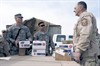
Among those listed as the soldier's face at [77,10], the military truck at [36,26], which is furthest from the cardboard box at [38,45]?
the military truck at [36,26]

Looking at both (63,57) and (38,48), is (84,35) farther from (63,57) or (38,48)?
(38,48)

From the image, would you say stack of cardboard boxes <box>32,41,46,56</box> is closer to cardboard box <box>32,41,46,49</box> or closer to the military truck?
cardboard box <box>32,41,46,49</box>

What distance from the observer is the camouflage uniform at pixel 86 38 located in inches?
181

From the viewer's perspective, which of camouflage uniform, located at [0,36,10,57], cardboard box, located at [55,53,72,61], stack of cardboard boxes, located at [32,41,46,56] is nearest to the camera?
cardboard box, located at [55,53,72,61]

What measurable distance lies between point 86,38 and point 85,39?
0.02m

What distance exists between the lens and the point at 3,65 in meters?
3.59

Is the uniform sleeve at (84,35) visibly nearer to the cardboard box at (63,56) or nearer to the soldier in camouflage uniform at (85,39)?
the soldier in camouflage uniform at (85,39)

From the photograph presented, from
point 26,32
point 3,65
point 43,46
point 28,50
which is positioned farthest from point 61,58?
point 26,32

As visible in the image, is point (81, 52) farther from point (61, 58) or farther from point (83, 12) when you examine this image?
point (83, 12)

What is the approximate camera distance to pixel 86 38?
15.0 ft

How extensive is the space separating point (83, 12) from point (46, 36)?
2841mm

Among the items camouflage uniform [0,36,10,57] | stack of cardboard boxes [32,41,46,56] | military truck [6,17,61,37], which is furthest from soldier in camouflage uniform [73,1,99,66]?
military truck [6,17,61,37]

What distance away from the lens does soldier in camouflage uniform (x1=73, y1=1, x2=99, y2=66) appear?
4.58 metres

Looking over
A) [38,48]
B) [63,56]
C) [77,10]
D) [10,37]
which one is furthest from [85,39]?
[10,37]
